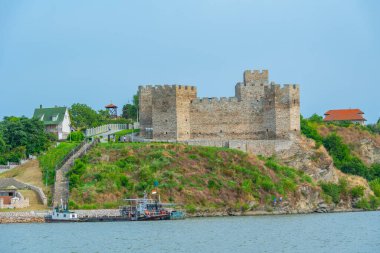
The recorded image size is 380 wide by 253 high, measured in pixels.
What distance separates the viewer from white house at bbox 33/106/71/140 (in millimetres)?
97312

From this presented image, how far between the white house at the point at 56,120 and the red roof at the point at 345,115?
137 feet

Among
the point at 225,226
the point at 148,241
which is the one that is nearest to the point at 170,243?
the point at 148,241

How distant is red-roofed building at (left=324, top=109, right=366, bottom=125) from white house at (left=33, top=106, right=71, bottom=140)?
41345 millimetres

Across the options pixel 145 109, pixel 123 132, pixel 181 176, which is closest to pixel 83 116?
pixel 123 132

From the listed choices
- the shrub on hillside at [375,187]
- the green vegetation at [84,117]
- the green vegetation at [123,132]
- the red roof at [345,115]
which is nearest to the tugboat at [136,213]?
the green vegetation at [123,132]

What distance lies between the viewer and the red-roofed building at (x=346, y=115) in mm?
125562

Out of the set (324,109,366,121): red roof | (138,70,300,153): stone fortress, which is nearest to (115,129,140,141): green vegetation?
(138,70,300,153): stone fortress

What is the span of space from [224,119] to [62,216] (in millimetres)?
20399

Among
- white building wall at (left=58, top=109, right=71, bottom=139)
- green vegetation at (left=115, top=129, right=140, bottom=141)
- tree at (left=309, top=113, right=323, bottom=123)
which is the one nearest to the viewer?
green vegetation at (left=115, top=129, right=140, bottom=141)

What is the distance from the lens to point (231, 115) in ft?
255

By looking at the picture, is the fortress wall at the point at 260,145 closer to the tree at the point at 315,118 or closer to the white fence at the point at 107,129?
the white fence at the point at 107,129

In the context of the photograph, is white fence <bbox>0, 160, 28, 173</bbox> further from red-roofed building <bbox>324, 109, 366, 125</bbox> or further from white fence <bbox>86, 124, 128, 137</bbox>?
red-roofed building <bbox>324, 109, 366, 125</bbox>

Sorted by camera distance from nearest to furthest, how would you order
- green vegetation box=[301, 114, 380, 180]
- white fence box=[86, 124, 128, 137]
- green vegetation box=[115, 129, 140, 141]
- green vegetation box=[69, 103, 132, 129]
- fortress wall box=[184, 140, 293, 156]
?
fortress wall box=[184, 140, 293, 156], green vegetation box=[115, 129, 140, 141], white fence box=[86, 124, 128, 137], green vegetation box=[301, 114, 380, 180], green vegetation box=[69, 103, 132, 129]

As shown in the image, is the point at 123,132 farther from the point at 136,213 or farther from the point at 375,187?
the point at 375,187
